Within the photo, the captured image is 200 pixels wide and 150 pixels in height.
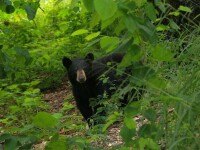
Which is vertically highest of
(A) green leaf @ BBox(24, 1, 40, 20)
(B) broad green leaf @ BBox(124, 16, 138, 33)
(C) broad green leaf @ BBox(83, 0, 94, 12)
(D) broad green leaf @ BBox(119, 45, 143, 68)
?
(A) green leaf @ BBox(24, 1, 40, 20)

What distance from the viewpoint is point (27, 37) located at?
11062 millimetres

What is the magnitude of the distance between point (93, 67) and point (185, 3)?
1.79 m

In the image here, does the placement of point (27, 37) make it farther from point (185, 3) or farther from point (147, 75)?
point (147, 75)

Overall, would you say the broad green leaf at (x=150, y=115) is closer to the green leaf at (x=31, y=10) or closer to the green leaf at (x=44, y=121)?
the green leaf at (x=44, y=121)

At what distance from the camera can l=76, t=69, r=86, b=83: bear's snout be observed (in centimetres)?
719

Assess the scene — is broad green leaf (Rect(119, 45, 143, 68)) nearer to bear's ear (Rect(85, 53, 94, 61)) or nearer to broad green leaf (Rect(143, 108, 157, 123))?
broad green leaf (Rect(143, 108, 157, 123))

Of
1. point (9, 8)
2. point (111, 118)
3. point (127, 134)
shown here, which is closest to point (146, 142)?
point (127, 134)

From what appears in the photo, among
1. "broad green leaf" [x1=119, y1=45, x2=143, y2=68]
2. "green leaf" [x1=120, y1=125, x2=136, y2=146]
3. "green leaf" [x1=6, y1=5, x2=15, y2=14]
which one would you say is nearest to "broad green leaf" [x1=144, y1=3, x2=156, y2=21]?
"broad green leaf" [x1=119, y1=45, x2=143, y2=68]

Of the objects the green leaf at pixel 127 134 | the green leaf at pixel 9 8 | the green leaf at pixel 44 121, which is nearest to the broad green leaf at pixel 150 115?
the green leaf at pixel 127 134

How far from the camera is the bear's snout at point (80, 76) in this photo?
7191 millimetres

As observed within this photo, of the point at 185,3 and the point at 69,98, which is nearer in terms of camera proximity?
the point at 185,3

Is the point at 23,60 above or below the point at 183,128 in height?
above

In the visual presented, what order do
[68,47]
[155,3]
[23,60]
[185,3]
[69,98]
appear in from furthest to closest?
[68,47] → [69,98] → [185,3] → [23,60] → [155,3]

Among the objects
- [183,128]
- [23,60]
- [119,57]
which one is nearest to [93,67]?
[119,57]
